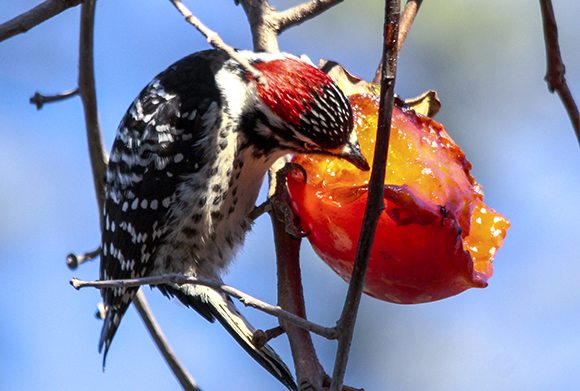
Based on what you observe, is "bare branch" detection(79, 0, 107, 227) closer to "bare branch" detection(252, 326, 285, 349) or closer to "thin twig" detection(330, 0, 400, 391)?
"bare branch" detection(252, 326, 285, 349)

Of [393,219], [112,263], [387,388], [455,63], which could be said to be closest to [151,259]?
[112,263]

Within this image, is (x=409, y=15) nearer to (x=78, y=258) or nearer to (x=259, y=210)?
(x=259, y=210)

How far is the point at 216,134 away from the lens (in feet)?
8.90

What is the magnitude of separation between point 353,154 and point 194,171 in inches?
23.5

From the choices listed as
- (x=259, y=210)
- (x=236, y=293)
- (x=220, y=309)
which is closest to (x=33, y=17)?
(x=236, y=293)

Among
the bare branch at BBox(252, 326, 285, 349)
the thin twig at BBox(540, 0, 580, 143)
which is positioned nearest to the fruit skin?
the bare branch at BBox(252, 326, 285, 349)

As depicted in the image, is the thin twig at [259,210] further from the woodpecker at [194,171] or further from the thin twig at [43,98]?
the thin twig at [43,98]

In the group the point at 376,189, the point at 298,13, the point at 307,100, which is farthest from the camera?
the point at 298,13

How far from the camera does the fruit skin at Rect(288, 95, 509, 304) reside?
1.98 meters

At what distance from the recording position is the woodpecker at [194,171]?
8.71 feet

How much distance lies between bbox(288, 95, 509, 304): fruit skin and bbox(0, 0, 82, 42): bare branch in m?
0.73

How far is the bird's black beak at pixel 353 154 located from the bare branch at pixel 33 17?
79 cm

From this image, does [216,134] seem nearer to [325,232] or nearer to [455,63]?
[325,232]

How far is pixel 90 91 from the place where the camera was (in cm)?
293
